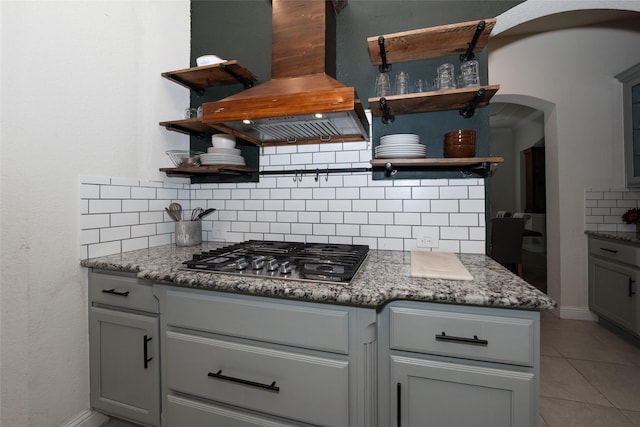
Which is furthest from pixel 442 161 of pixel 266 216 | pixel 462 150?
pixel 266 216

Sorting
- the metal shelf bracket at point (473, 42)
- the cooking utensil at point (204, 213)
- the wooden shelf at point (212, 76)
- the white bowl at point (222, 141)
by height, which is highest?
the wooden shelf at point (212, 76)

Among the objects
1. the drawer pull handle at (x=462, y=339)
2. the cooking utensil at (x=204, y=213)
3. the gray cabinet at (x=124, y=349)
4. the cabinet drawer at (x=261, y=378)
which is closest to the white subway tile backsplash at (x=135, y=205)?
the cooking utensil at (x=204, y=213)

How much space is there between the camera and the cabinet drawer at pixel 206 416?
110 cm

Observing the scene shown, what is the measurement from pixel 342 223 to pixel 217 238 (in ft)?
3.14

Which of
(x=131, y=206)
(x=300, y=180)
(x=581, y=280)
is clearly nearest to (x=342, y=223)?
(x=300, y=180)

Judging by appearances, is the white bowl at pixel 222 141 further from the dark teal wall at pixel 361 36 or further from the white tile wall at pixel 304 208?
the dark teal wall at pixel 361 36

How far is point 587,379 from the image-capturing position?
191 centimetres

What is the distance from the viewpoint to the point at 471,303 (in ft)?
2.96

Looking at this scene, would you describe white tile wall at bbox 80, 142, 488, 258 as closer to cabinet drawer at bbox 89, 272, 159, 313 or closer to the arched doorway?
cabinet drawer at bbox 89, 272, 159, 313

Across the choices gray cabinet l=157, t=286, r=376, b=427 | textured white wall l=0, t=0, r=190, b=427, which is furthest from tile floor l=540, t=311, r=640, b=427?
textured white wall l=0, t=0, r=190, b=427

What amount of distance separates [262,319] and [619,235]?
126 inches

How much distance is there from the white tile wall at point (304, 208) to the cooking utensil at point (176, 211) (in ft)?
0.29

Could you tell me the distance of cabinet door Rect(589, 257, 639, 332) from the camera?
2267 mm

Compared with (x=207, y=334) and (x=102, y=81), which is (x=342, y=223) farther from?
(x=102, y=81)
